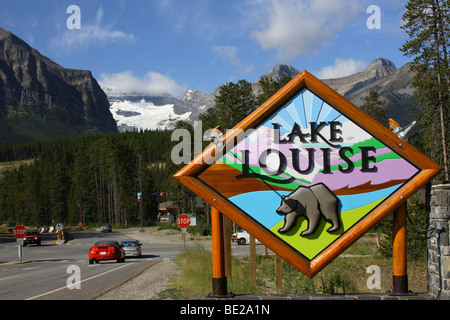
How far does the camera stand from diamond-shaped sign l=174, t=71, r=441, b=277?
26.2ft

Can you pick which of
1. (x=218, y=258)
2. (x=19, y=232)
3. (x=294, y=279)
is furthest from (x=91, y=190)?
(x=218, y=258)

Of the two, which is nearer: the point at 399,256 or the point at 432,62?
the point at 399,256

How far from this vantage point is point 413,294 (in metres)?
7.88

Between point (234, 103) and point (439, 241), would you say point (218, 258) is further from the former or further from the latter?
point (234, 103)

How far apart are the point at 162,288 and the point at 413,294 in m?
7.31

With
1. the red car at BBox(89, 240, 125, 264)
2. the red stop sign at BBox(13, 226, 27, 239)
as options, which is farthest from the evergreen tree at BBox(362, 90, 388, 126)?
the red stop sign at BBox(13, 226, 27, 239)

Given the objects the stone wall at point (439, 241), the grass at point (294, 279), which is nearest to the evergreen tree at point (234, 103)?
the grass at point (294, 279)

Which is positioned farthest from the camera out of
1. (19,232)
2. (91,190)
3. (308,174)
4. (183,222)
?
(91,190)

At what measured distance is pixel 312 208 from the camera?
26.1 feet

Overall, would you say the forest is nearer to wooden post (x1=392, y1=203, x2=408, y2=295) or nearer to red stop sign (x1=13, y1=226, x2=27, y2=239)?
red stop sign (x1=13, y1=226, x2=27, y2=239)

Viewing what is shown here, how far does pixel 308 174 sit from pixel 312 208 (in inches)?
23.9

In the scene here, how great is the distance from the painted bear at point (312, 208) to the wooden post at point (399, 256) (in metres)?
1.12
